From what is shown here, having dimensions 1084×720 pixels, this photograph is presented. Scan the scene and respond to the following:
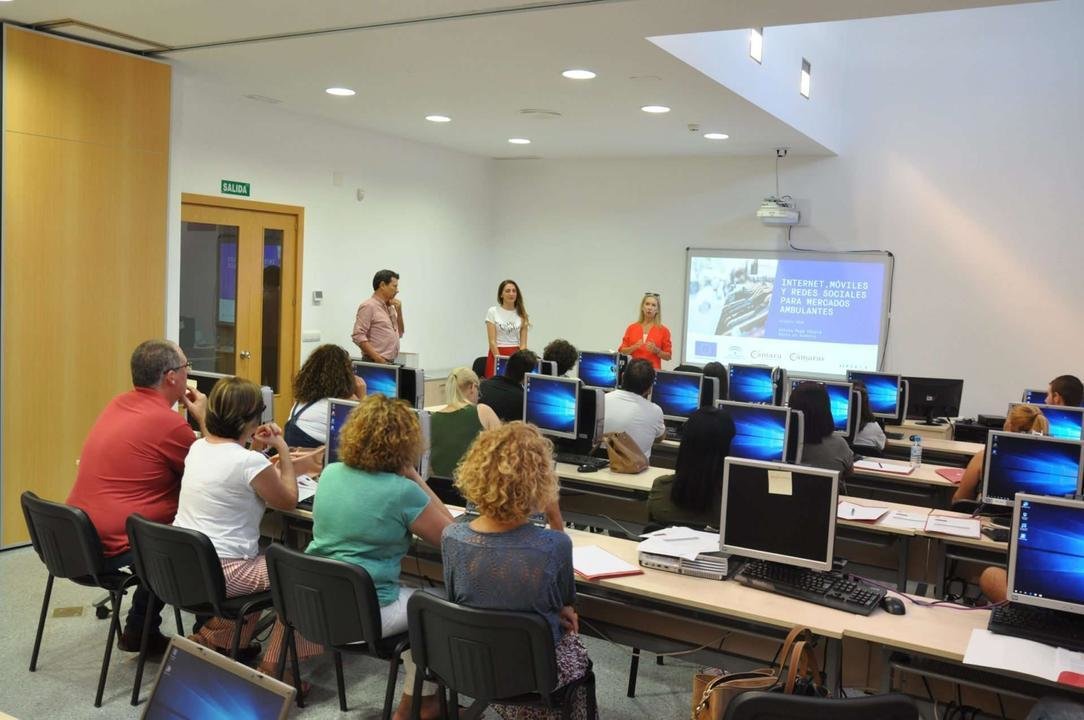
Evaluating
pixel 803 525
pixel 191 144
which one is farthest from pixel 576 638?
pixel 191 144

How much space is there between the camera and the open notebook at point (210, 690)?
5.44 ft

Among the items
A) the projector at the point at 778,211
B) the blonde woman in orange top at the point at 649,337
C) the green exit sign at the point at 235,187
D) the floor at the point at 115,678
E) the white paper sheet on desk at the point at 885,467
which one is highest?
the projector at the point at 778,211

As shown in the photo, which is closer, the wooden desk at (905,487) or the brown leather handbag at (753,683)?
the brown leather handbag at (753,683)

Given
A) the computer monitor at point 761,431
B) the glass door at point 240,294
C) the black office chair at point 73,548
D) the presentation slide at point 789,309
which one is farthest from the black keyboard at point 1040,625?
the presentation slide at point 789,309

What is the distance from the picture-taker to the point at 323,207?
8883 millimetres

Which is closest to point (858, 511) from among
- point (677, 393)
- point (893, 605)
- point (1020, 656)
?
point (893, 605)

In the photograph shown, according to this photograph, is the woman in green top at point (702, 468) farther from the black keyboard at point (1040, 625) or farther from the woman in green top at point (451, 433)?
the black keyboard at point (1040, 625)

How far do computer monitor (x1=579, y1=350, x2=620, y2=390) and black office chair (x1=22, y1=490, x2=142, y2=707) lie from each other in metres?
5.18

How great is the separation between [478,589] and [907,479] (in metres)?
3.74

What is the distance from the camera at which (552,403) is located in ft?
19.7

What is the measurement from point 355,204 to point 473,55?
12.1 ft

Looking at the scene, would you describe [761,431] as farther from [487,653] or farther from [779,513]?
[487,653]

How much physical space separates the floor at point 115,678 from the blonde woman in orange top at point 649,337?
4.98m

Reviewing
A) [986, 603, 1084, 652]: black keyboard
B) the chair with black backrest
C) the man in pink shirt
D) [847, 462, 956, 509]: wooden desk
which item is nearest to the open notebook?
the chair with black backrest
